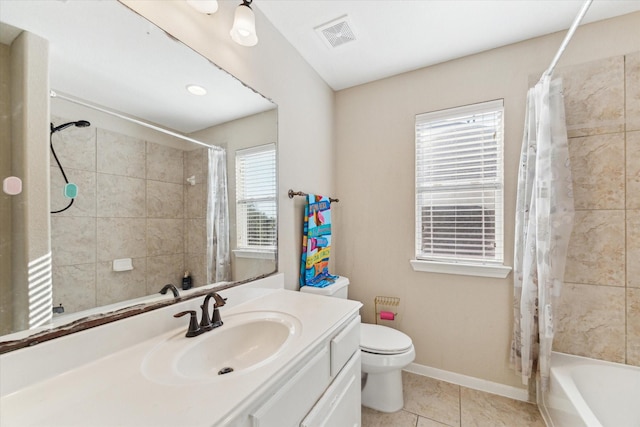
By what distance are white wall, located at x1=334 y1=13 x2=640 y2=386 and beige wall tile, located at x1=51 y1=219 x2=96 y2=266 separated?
1.74m

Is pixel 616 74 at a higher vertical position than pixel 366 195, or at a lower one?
higher

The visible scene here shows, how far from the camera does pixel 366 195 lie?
2166 millimetres

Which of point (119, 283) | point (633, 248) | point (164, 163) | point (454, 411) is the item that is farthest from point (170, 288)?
point (633, 248)

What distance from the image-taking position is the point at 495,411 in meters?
1.59

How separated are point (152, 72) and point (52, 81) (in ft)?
1.08

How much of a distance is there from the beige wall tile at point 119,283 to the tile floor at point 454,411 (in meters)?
1.49

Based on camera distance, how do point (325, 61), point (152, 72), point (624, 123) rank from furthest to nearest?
point (325, 61) → point (624, 123) → point (152, 72)

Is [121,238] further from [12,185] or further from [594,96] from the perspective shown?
[594,96]

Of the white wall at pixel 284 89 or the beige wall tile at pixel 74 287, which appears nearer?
the beige wall tile at pixel 74 287

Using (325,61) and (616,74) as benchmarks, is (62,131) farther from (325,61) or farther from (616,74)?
(616,74)

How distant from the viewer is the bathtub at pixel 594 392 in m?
1.30

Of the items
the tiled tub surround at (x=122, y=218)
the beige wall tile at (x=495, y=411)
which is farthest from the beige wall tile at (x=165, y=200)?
the beige wall tile at (x=495, y=411)

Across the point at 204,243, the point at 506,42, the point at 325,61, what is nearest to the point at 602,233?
the point at 506,42

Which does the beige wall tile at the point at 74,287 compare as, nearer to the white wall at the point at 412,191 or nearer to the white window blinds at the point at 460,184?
the white wall at the point at 412,191
